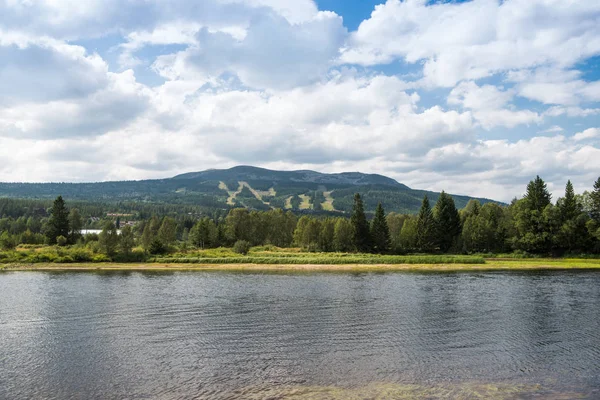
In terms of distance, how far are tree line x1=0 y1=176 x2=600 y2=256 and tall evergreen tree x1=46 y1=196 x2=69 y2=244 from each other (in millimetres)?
223

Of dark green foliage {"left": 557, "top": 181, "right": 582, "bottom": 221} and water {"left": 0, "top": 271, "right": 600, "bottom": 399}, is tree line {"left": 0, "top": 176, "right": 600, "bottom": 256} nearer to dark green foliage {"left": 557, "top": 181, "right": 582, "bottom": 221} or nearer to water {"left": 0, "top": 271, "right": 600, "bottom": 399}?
dark green foliage {"left": 557, "top": 181, "right": 582, "bottom": 221}

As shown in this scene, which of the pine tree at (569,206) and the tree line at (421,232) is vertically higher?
the pine tree at (569,206)

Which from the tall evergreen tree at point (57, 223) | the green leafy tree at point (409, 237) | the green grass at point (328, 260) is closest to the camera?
the green grass at point (328, 260)

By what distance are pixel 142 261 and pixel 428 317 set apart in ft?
232

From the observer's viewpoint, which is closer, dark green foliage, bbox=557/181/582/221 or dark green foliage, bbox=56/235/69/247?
dark green foliage, bbox=557/181/582/221

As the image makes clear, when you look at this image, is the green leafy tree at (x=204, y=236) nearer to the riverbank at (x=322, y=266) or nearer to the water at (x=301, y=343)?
the riverbank at (x=322, y=266)

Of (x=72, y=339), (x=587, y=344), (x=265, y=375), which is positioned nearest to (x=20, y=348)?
(x=72, y=339)

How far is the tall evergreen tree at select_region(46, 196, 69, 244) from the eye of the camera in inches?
4327

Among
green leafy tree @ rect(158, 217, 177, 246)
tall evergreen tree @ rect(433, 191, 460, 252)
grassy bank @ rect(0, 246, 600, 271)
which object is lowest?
grassy bank @ rect(0, 246, 600, 271)

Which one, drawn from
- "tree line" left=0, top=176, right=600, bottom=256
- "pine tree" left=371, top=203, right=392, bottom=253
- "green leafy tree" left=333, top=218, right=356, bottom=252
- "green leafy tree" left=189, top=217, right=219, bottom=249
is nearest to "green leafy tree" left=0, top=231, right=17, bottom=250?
"tree line" left=0, top=176, right=600, bottom=256

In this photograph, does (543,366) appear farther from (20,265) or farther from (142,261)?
(20,265)

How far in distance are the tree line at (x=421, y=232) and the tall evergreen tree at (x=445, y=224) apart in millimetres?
239

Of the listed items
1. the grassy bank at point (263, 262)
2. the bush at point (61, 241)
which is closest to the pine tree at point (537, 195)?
the grassy bank at point (263, 262)

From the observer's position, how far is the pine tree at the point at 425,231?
106m
